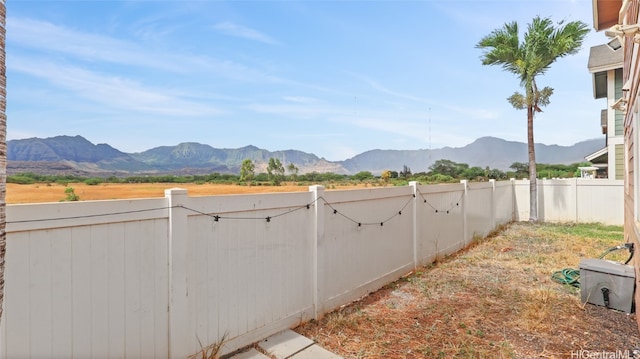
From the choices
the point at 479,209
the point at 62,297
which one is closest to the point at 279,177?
the point at 479,209

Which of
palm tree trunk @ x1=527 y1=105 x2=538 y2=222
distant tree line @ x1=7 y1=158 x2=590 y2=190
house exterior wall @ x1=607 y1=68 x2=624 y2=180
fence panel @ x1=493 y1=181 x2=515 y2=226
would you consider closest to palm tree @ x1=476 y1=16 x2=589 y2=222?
palm tree trunk @ x1=527 y1=105 x2=538 y2=222

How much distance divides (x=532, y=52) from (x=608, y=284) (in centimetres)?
958

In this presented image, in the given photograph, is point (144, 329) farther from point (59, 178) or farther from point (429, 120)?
point (429, 120)

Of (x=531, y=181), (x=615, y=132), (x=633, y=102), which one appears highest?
(x=615, y=132)

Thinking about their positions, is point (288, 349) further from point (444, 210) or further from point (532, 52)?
point (532, 52)

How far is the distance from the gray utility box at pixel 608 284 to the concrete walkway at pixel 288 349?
3360 millimetres

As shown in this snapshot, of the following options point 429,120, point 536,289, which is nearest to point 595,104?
point 429,120

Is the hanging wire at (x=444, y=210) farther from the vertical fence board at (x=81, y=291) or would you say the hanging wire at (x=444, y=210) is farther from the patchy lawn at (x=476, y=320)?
the vertical fence board at (x=81, y=291)

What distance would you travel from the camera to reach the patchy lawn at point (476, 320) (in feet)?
10.1

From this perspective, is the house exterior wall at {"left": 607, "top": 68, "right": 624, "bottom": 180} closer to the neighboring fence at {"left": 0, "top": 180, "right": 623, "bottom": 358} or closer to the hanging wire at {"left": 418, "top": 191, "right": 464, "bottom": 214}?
the hanging wire at {"left": 418, "top": 191, "right": 464, "bottom": 214}

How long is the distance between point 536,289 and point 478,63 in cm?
981

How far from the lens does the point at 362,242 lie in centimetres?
446

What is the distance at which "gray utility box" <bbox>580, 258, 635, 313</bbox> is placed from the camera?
12.9 ft

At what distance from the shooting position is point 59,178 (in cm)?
1229
